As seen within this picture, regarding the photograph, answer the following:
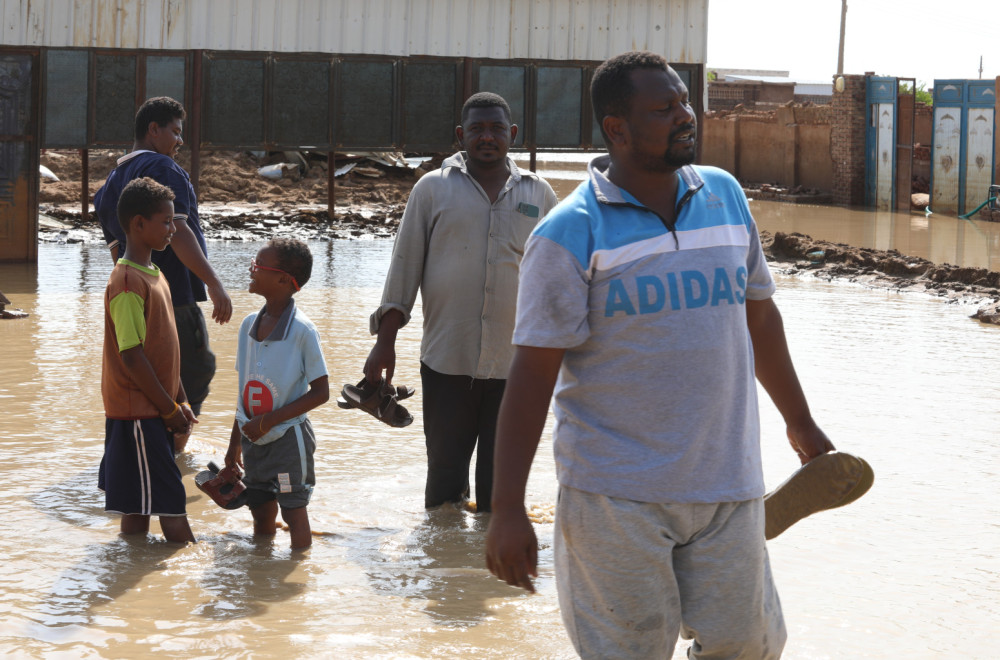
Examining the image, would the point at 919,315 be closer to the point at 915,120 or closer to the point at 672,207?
the point at 672,207

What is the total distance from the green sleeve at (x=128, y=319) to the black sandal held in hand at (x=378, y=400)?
87cm

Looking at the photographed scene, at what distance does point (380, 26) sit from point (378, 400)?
35.6 ft

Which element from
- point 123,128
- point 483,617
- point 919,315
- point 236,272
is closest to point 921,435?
point 483,617

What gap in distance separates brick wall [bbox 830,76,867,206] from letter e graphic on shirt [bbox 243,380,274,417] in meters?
23.1

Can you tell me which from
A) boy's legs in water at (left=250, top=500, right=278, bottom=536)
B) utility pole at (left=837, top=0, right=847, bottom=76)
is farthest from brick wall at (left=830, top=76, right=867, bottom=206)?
utility pole at (left=837, top=0, right=847, bottom=76)

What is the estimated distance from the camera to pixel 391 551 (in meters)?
4.74

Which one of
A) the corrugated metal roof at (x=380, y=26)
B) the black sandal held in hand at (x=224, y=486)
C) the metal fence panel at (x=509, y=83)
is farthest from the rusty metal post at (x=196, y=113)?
Answer: the black sandal held in hand at (x=224, y=486)

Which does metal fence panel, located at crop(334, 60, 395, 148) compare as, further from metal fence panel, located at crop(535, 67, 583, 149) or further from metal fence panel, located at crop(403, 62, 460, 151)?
metal fence panel, located at crop(535, 67, 583, 149)

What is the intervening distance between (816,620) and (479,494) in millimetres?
1637

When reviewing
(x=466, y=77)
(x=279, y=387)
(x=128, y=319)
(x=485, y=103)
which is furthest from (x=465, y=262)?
(x=466, y=77)

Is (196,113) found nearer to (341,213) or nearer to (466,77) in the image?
(466,77)

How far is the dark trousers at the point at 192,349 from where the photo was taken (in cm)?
575

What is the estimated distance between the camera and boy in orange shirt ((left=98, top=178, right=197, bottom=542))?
446cm

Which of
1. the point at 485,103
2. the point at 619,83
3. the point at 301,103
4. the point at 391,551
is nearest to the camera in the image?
the point at 619,83
